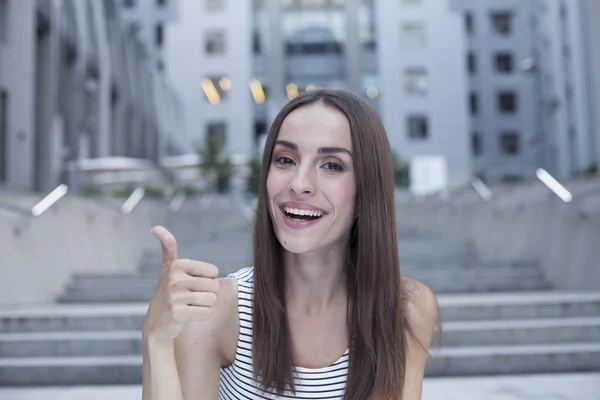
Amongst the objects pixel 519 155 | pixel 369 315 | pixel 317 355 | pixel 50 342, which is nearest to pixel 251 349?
pixel 317 355

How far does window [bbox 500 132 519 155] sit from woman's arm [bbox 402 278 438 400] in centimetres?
3388

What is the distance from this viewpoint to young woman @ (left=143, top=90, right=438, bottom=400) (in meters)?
1.59

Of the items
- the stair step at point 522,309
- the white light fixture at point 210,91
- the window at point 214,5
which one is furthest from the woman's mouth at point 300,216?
the window at point 214,5

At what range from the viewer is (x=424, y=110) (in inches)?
1169

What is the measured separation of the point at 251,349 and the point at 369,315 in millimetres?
352

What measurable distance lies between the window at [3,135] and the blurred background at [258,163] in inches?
2.5

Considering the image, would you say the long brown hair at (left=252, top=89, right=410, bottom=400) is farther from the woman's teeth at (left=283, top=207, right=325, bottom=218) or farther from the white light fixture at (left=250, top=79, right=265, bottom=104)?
the white light fixture at (left=250, top=79, right=265, bottom=104)

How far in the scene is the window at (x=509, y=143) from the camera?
111 ft

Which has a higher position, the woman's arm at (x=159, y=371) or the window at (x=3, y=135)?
the window at (x=3, y=135)

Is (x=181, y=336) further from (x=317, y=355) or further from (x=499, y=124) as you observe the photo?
(x=499, y=124)

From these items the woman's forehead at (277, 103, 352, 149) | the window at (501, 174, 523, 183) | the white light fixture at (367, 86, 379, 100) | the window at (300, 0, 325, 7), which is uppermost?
the window at (300, 0, 325, 7)

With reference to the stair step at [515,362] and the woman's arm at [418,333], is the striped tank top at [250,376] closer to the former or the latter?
the woman's arm at [418,333]

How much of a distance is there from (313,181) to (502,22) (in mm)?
36718

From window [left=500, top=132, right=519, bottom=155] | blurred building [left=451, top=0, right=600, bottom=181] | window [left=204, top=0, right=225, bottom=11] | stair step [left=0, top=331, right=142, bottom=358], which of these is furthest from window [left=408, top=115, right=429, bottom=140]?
stair step [left=0, top=331, right=142, bottom=358]
